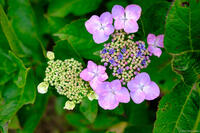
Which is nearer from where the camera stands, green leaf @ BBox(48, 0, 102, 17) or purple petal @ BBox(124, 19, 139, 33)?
purple petal @ BBox(124, 19, 139, 33)

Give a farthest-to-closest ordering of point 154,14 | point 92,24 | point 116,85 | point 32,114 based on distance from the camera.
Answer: point 32,114, point 154,14, point 92,24, point 116,85

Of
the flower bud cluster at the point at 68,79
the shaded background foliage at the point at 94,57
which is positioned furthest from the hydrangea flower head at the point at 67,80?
the shaded background foliage at the point at 94,57

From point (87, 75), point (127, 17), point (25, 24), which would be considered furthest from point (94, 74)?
point (25, 24)

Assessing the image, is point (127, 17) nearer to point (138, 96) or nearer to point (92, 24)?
point (92, 24)

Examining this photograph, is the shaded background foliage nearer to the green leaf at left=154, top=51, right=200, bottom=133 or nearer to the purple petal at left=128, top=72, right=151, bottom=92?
the green leaf at left=154, top=51, right=200, bottom=133

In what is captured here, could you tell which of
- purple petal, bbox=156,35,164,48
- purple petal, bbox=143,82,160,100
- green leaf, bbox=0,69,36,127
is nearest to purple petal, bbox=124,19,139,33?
purple petal, bbox=156,35,164,48
